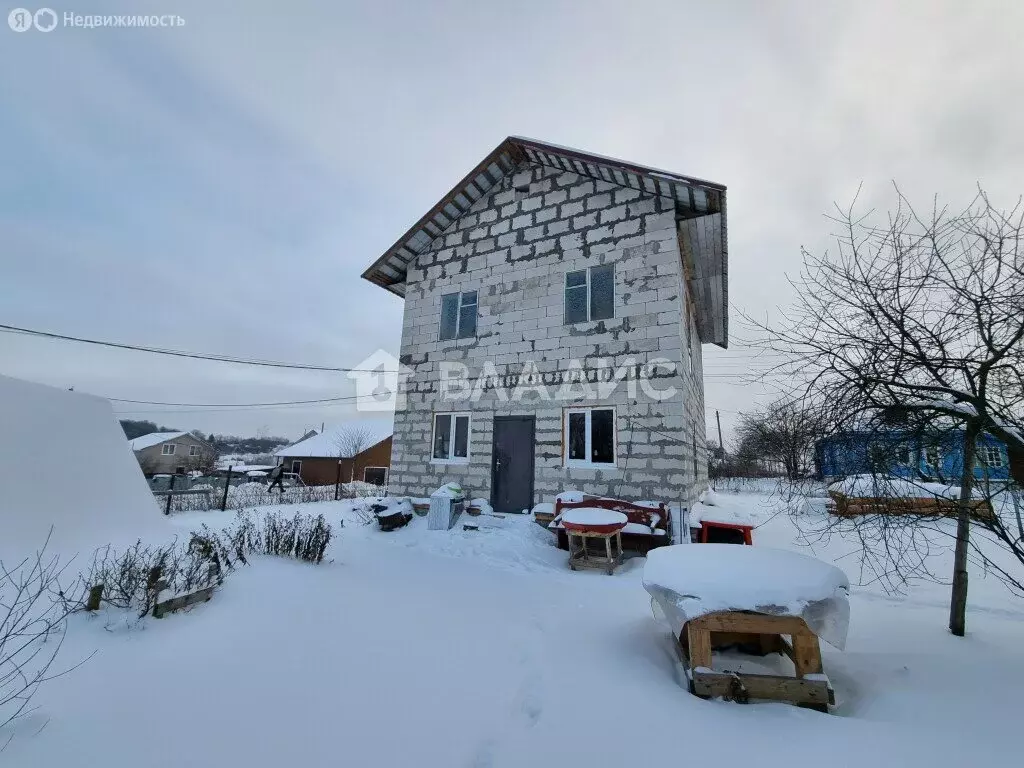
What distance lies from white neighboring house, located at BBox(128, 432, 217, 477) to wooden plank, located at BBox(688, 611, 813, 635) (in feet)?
195

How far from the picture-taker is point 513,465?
9.95 metres

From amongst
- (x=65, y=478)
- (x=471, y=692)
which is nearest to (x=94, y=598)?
(x=65, y=478)

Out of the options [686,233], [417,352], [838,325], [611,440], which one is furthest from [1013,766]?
[417,352]

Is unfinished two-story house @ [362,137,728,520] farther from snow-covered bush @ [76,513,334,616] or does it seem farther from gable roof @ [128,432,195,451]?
gable roof @ [128,432,195,451]

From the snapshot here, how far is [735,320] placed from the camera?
15.1ft

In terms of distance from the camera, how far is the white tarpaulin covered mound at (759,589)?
10.2 feet

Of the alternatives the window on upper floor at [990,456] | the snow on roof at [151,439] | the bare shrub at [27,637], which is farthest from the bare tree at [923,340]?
the snow on roof at [151,439]

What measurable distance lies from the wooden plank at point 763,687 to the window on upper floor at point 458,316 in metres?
8.78

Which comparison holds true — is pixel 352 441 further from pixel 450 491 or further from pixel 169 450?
pixel 169 450

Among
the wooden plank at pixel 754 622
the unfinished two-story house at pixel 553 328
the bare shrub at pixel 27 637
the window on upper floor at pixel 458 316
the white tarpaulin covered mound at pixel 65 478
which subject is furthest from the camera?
the window on upper floor at pixel 458 316

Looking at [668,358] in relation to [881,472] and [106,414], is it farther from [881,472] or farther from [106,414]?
[106,414]

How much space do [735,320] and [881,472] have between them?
6.17 ft

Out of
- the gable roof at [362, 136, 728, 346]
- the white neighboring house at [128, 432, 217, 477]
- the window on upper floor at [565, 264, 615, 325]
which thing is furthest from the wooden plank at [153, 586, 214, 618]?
the white neighboring house at [128, 432, 217, 477]

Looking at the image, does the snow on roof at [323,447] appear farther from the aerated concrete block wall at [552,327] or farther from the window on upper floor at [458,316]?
the window on upper floor at [458,316]
